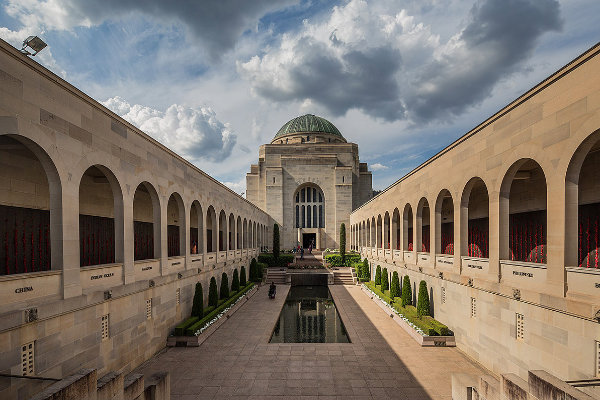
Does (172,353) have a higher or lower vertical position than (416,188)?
lower

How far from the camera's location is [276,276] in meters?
35.3

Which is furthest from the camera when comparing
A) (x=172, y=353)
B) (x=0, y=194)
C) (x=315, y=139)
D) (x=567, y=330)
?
(x=315, y=139)

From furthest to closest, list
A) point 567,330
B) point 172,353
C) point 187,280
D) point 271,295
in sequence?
point 271,295, point 187,280, point 172,353, point 567,330

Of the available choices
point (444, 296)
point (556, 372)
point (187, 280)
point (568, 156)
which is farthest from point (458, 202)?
point (187, 280)

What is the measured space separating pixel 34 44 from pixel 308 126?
56.8 metres

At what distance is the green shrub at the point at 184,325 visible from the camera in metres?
15.0

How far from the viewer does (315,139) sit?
2496 inches

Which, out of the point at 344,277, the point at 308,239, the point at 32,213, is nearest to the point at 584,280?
the point at 32,213

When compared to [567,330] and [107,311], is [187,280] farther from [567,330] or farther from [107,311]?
[567,330]

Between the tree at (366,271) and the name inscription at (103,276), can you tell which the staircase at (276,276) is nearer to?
the tree at (366,271)

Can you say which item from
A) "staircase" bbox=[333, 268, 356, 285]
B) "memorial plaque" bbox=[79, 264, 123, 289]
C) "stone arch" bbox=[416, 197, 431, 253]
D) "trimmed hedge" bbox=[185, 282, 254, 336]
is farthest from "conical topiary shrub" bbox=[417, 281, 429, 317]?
"staircase" bbox=[333, 268, 356, 285]

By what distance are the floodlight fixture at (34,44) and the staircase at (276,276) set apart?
91.0 ft

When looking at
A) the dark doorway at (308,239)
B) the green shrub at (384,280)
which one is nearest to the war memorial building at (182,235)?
the green shrub at (384,280)

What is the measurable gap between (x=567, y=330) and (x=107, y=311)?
12988 mm
